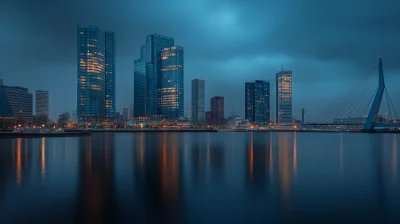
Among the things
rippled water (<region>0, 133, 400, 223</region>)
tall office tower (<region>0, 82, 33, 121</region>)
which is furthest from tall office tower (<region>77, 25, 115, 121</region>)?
rippled water (<region>0, 133, 400, 223</region>)

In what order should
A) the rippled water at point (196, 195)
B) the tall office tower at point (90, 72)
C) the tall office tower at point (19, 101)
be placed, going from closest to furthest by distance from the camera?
the rippled water at point (196, 195) → the tall office tower at point (90, 72) → the tall office tower at point (19, 101)

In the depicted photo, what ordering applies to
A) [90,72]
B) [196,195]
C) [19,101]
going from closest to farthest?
[196,195] → [90,72] → [19,101]

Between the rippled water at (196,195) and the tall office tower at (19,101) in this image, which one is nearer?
the rippled water at (196,195)

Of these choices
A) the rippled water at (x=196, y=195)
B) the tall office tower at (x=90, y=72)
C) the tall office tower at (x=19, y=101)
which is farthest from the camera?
the tall office tower at (x=19, y=101)

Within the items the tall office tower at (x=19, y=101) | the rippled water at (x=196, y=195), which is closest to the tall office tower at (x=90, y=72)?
the tall office tower at (x=19, y=101)

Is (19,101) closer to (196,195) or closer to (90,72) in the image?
(90,72)

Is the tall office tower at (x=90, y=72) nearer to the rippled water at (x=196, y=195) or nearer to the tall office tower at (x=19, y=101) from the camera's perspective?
the tall office tower at (x=19, y=101)

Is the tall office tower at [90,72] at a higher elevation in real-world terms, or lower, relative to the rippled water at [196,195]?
higher

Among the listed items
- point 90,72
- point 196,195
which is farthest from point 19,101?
point 196,195

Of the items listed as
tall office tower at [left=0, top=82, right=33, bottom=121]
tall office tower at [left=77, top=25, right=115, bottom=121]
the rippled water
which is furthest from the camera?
tall office tower at [left=0, top=82, right=33, bottom=121]

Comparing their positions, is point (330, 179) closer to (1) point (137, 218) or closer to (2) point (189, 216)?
(2) point (189, 216)

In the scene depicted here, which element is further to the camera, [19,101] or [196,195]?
Result: [19,101]

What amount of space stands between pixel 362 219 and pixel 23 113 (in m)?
210

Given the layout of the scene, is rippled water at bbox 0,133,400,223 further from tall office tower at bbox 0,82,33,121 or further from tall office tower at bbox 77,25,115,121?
tall office tower at bbox 0,82,33,121
